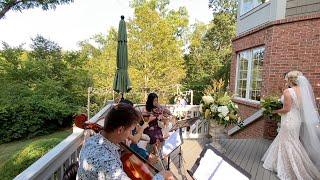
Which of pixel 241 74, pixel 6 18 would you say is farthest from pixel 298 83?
pixel 6 18

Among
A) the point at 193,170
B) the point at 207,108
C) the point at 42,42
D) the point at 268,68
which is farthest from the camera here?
the point at 42,42

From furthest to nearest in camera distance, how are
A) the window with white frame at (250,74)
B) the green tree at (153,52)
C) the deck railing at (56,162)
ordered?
the green tree at (153,52) < the window with white frame at (250,74) < the deck railing at (56,162)

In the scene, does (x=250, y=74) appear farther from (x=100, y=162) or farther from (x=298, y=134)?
(x=100, y=162)

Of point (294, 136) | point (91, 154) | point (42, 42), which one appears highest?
point (42, 42)

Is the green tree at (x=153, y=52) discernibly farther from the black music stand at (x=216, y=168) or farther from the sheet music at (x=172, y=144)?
the black music stand at (x=216, y=168)

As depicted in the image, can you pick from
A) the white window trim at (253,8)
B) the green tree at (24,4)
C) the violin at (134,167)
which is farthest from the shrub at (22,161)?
the white window trim at (253,8)

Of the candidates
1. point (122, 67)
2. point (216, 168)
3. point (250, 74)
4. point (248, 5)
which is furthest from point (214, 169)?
point (248, 5)

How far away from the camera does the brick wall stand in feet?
24.2

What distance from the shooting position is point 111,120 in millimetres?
2012

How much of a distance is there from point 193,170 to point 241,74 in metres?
8.54

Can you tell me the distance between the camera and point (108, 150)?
197 centimetres

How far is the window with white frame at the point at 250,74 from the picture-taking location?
9284mm

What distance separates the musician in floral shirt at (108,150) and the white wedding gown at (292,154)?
3.80 meters

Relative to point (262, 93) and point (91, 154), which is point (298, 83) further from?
point (91, 154)
